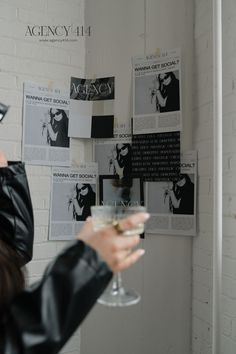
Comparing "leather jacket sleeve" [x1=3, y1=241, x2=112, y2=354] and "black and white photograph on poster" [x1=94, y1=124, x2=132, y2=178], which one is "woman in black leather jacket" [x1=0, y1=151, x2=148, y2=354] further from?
"black and white photograph on poster" [x1=94, y1=124, x2=132, y2=178]

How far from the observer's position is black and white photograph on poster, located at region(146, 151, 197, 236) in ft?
6.07

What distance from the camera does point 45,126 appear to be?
6.81 ft

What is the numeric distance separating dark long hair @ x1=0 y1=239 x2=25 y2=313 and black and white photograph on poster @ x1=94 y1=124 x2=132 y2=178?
3.40 ft

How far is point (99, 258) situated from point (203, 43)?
1.43m

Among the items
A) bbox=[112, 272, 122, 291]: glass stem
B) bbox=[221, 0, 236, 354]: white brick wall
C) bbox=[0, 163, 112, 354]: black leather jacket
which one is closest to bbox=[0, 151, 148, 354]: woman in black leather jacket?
bbox=[0, 163, 112, 354]: black leather jacket

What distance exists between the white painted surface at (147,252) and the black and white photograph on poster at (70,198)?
1.29ft

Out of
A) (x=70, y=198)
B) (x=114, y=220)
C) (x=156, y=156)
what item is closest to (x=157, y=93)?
(x=156, y=156)

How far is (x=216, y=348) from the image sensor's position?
1.56 meters

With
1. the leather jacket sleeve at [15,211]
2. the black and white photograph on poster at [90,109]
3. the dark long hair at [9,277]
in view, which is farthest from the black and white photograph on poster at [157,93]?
the dark long hair at [9,277]

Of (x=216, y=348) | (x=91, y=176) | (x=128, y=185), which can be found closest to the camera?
(x=216, y=348)

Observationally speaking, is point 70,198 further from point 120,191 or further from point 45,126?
point 45,126

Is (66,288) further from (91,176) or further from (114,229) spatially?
Result: (91,176)

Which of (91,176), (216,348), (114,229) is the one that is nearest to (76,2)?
(91,176)

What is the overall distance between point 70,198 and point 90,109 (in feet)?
1.77
